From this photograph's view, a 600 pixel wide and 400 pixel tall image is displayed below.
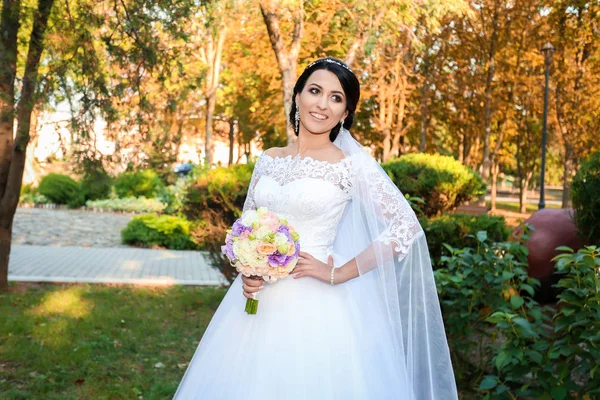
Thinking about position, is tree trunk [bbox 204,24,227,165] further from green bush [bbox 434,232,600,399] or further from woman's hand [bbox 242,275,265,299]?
woman's hand [bbox 242,275,265,299]

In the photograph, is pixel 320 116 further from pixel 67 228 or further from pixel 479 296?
pixel 67 228

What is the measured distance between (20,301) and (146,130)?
10.6 feet

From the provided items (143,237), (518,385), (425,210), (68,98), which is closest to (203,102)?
(143,237)

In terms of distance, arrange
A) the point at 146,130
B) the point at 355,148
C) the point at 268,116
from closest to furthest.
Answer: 1. the point at 355,148
2. the point at 146,130
3. the point at 268,116

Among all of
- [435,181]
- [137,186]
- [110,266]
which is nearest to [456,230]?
[435,181]

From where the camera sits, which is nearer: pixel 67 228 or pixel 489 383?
pixel 489 383

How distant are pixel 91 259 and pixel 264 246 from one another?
10.9 meters

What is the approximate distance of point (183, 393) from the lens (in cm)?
341

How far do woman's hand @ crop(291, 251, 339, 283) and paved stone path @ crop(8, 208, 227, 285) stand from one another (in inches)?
244

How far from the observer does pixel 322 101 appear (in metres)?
3.50

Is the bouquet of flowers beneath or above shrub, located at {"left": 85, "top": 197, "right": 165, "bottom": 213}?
above

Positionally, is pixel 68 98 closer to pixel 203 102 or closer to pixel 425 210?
pixel 425 210

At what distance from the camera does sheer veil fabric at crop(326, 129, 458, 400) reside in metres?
3.25

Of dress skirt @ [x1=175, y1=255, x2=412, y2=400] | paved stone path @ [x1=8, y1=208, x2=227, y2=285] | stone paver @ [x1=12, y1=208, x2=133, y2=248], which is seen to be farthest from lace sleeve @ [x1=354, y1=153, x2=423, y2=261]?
stone paver @ [x1=12, y1=208, x2=133, y2=248]
